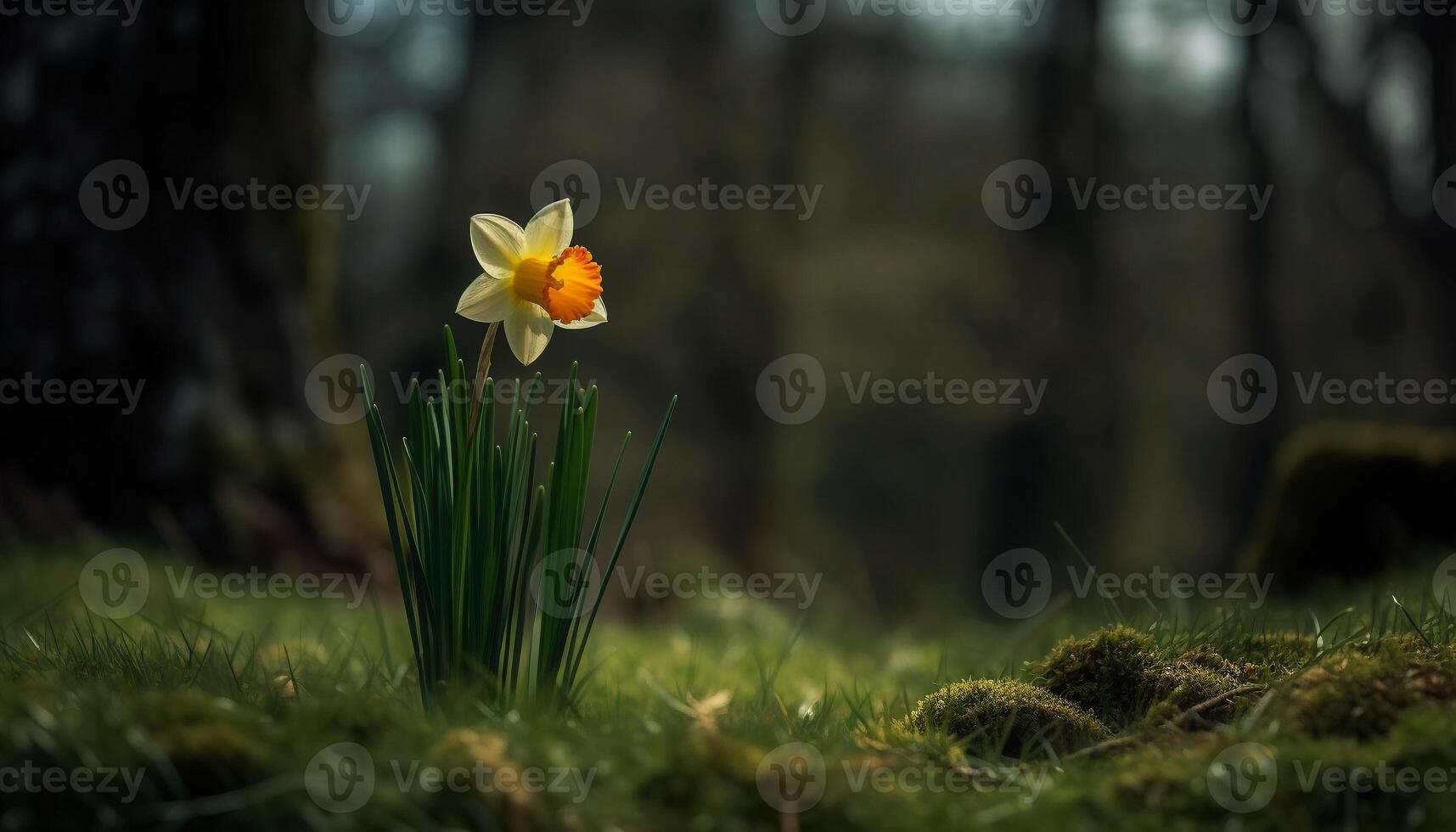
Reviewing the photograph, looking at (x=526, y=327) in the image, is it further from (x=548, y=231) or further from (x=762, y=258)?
(x=762, y=258)

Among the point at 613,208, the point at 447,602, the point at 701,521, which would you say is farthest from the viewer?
the point at 613,208

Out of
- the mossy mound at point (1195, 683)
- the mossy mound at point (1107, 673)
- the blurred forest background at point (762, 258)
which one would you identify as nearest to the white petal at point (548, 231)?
the mossy mound at point (1107, 673)

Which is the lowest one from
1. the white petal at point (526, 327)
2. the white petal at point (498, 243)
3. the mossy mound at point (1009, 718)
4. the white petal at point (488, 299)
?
the mossy mound at point (1009, 718)

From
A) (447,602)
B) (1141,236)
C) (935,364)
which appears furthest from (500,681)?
(1141,236)

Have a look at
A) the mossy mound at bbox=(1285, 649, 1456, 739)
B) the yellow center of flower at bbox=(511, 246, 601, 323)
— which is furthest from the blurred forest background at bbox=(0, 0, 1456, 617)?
the yellow center of flower at bbox=(511, 246, 601, 323)

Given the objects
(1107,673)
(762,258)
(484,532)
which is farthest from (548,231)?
(762,258)

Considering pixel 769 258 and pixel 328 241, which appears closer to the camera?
pixel 328 241

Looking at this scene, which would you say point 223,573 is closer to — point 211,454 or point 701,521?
point 211,454

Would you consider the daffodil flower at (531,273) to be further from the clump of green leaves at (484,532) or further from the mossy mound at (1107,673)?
the mossy mound at (1107,673)
